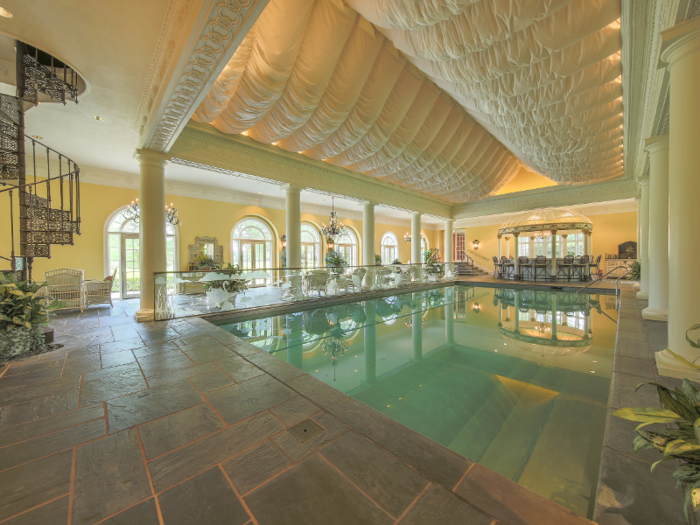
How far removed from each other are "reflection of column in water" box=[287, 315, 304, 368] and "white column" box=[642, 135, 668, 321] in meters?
5.49

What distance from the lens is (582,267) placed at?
12.1 meters

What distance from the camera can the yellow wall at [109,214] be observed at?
757 centimetres

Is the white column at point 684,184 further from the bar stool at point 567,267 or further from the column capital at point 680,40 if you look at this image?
the bar stool at point 567,267

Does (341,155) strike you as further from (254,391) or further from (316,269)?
(254,391)

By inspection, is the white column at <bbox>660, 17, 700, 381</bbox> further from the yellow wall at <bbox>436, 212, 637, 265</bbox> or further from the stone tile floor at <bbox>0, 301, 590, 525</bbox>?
the yellow wall at <bbox>436, 212, 637, 265</bbox>

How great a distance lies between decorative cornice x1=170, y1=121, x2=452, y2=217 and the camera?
5.97 meters

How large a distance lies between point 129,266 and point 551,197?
1609 centimetres

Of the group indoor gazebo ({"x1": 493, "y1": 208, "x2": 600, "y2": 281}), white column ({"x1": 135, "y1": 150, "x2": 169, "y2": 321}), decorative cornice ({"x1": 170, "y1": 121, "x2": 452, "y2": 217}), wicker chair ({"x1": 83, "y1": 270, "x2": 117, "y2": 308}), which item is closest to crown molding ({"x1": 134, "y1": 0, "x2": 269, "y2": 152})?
white column ({"x1": 135, "y1": 150, "x2": 169, "y2": 321})

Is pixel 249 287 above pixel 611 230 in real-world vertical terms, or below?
below

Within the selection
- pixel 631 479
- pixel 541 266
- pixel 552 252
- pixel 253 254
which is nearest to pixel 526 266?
pixel 541 266

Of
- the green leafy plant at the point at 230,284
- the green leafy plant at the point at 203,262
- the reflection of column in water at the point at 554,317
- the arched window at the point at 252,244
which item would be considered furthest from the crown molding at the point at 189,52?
the arched window at the point at 252,244

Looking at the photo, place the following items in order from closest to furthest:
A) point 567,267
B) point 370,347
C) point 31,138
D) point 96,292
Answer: point 31,138 → point 370,347 → point 96,292 → point 567,267

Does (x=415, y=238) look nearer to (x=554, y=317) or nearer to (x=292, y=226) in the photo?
(x=292, y=226)

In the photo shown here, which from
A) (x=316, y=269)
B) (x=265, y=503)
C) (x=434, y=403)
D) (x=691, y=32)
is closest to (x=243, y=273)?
(x=316, y=269)
